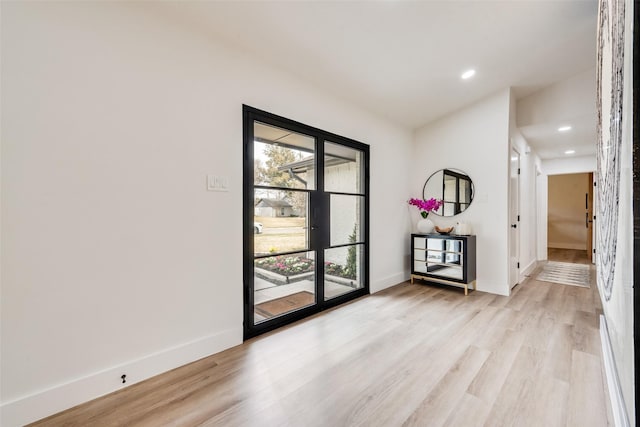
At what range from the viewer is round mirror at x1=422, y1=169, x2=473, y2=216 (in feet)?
13.0

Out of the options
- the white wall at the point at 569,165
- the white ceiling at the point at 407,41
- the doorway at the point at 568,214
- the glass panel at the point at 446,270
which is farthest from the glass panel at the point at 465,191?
the doorway at the point at 568,214

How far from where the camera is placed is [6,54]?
1382 mm

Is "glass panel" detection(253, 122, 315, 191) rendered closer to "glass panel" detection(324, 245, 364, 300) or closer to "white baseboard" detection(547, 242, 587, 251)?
"glass panel" detection(324, 245, 364, 300)

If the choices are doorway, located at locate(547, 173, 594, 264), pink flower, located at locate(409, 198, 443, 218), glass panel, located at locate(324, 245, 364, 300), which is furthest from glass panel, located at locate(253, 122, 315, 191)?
doorway, located at locate(547, 173, 594, 264)

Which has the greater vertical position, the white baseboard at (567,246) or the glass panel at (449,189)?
the glass panel at (449,189)

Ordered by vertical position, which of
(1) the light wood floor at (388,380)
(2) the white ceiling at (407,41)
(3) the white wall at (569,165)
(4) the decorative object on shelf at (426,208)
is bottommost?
(1) the light wood floor at (388,380)

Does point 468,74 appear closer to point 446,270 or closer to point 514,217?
point 514,217

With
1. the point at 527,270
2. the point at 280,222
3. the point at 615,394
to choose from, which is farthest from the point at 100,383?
the point at 527,270

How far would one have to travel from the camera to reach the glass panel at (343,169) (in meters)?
3.16

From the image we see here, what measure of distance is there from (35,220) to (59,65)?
88 centimetres

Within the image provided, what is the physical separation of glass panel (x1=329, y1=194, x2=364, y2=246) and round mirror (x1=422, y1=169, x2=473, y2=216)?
1398 mm

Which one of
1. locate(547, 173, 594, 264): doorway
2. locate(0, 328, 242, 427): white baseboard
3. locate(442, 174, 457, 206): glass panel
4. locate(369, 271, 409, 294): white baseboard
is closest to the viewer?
locate(0, 328, 242, 427): white baseboard

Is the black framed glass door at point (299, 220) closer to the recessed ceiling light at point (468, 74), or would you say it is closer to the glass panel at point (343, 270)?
the glass panel at point (343, 270)

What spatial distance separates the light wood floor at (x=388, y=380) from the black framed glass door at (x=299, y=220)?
1.03 ft
